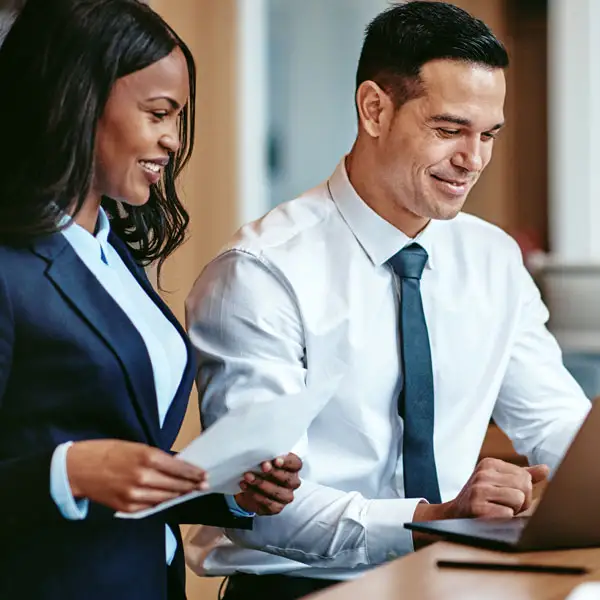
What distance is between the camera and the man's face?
5.99ft

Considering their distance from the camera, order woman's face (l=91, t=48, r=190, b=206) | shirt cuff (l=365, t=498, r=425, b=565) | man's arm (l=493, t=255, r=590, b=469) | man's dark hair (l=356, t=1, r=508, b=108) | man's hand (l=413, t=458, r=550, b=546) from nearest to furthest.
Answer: woman's face (l=91, t=48, r=190, b=206)
man's hand (l=413, t=458, r=550, b=546)
shirt cuff (l=365, t=498, r=425, b=565)
man's dark hair (l=356, t=1, r=508, b=108)
man's arm (l=493, t=255, r=590, b=469)

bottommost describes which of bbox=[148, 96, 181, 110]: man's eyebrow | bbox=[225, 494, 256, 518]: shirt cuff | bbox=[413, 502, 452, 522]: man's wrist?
bbox=[413, 502, 452, 522]: man's wrist

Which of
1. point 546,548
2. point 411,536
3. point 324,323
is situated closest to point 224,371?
point 324,323

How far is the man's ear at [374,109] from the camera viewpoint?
190 centimetres

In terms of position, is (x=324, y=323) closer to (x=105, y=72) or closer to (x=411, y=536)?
(x=411, y=536)

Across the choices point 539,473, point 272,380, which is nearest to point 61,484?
point 272,380

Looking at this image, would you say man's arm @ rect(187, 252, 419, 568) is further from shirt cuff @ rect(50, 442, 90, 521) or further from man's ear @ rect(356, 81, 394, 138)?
shirt cuff @ rect(50, 442, 90, 521)

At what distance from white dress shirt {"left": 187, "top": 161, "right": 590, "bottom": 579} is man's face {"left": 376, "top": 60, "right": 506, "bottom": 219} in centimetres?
8

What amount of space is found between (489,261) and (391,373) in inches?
13.1

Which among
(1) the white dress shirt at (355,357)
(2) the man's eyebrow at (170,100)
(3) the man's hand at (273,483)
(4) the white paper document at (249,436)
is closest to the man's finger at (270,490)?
(3) the man's hand at (273,483)

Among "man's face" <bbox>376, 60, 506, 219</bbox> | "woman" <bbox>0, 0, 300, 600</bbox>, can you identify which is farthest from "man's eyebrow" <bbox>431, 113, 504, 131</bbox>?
"woman" <bbox>0, 0, 300, 600</bbox>

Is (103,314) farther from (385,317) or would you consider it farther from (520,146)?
(520,146)

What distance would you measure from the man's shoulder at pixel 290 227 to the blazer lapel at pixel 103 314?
487 mm

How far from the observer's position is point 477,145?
73.0 inches
